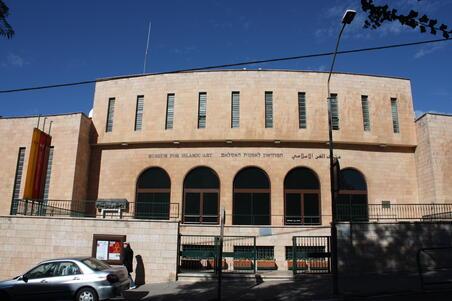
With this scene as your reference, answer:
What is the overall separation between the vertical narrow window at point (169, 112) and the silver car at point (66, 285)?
1463 centimetres

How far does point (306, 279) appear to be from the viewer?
16.4m

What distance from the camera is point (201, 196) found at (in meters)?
24.8

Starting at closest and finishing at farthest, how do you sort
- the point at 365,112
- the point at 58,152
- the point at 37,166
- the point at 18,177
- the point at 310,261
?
the point at 310,261
the point at 37,166
the point at 58,152
the point at 18,177
the point at 365,112

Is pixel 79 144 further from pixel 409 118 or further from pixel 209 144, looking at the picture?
pixel 409 118

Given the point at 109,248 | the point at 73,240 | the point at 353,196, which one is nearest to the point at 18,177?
the point at 73,240

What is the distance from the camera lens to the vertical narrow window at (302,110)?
83.8 feet

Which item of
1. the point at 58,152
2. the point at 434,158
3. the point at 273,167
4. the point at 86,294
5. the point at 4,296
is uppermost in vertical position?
the point at 58,152

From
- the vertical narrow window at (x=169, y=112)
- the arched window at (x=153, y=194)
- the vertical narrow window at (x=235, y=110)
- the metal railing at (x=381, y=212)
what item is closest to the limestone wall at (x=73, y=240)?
the arched window at (x=153, y=194)

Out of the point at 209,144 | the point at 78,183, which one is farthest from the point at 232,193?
the point at 78,183

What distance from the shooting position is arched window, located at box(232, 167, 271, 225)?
79.4 ft

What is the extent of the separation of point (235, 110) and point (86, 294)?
16371 mm

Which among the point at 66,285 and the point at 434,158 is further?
the point at 434,158

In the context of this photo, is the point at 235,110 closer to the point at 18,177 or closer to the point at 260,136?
the point at 260,136

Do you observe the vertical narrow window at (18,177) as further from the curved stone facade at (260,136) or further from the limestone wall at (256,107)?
the limestone wall at (256,107)
